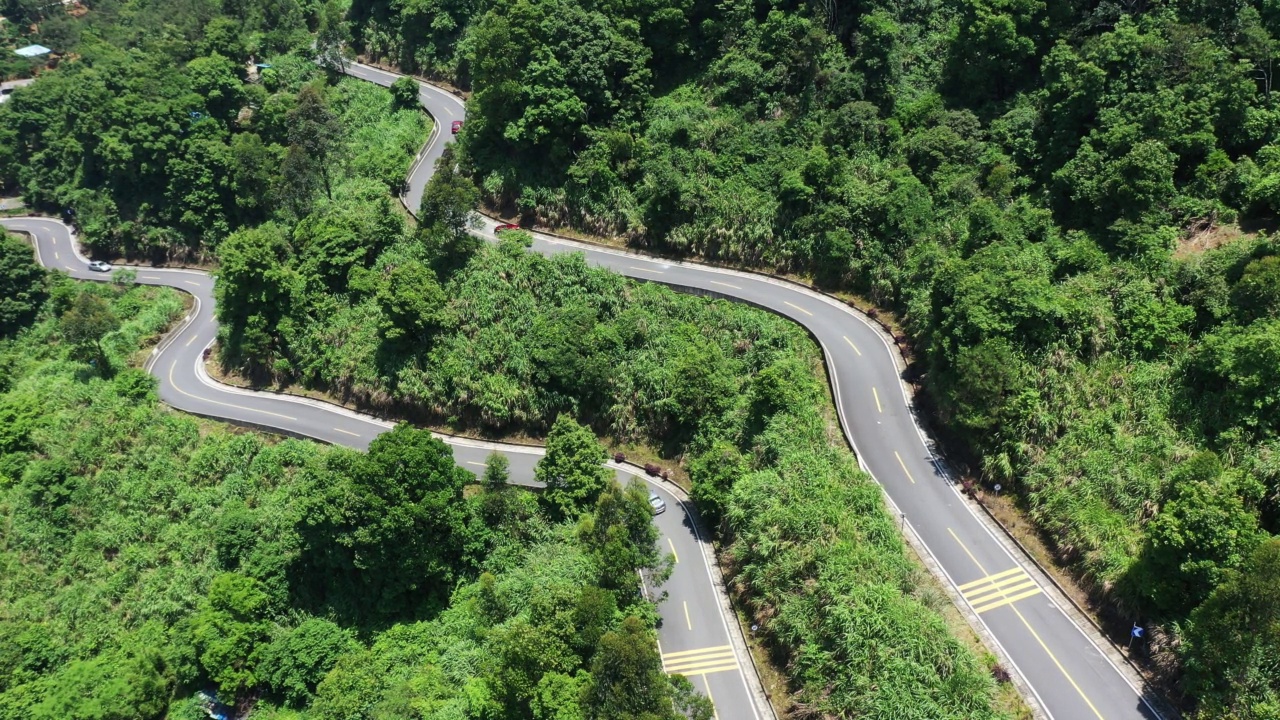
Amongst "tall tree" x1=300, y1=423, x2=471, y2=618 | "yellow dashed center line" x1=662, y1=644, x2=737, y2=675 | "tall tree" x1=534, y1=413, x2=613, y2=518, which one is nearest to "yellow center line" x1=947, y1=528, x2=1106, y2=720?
"yellow dashed center line" x1=662, y1=644, x2=737, y2=675

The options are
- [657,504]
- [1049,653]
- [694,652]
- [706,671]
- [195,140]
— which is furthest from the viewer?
[195,140]

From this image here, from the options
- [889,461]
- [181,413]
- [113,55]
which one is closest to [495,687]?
A: [889,461]

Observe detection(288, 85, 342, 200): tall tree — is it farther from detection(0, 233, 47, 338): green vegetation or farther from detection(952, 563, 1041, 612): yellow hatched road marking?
detection(952, 563, 1041, 612): yellow hatched road marking

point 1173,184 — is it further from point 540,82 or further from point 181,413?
point 181,413

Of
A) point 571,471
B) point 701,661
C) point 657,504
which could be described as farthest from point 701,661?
point 571,471

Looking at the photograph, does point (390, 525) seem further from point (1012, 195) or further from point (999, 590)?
point (1012, 195)

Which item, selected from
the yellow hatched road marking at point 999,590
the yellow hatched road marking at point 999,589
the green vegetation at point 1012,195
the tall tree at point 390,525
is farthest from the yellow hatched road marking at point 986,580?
the tall tree at point 390,525
